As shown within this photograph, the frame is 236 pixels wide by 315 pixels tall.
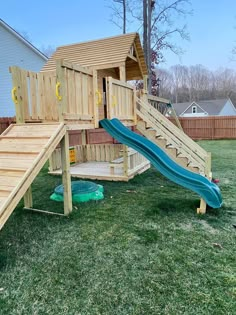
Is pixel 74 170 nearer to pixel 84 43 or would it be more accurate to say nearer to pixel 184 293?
pixel 84 43

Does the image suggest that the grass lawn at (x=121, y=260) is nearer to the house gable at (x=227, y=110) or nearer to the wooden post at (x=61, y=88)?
the wooden post at (x=61, y=88)

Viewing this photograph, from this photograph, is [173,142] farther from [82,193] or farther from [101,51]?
[101,51]

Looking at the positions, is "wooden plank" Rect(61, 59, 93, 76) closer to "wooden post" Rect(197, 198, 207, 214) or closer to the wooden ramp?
the wooden ramp

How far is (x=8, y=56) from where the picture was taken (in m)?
15.9

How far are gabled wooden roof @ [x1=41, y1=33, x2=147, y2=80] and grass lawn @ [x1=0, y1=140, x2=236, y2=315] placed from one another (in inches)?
160

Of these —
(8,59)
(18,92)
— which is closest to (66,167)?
(18,92)

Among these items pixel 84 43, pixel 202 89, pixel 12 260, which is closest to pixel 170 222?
pixel 12 260

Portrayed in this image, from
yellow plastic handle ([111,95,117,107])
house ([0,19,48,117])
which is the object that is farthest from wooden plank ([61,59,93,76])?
house ([0,19,48,117])

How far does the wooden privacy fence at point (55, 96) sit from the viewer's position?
4.09 m

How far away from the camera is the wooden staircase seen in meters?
5.05

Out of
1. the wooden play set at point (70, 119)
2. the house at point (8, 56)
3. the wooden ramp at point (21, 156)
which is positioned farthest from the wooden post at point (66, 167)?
the house at point (8, 56)

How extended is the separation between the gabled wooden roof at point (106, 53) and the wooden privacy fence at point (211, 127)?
11.4m

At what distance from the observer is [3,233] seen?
360 cm

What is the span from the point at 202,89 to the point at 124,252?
49.7m
